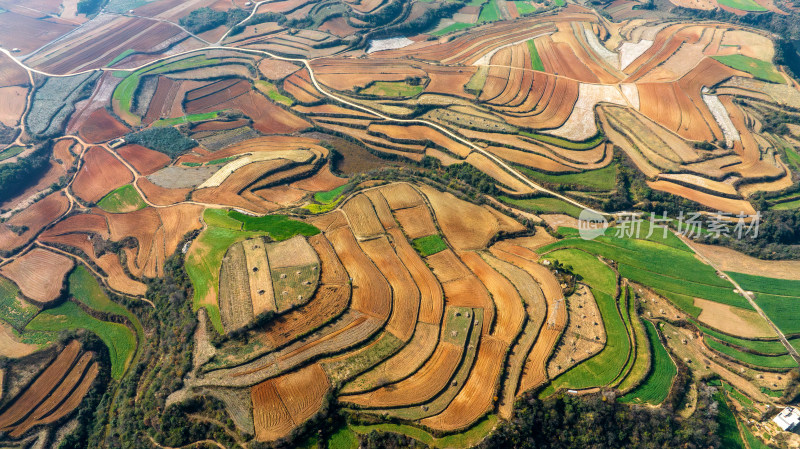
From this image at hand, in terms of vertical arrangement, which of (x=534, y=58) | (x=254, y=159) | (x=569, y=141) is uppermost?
(x=534, y=58)

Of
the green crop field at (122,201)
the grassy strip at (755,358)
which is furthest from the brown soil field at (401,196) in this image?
the grassy strip at (755,358)

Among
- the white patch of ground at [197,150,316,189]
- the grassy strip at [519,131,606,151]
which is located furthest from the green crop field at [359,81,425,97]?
the grassy strip at [519,131,606,151]

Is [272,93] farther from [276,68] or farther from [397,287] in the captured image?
[397,287]

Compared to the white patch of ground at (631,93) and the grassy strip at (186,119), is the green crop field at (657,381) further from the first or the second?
the grassy strip at (186,119)

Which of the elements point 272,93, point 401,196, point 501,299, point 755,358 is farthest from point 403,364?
point 272,93

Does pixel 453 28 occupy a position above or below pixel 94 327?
above

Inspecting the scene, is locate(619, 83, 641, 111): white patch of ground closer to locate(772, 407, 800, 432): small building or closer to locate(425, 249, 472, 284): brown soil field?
locate(425, 249, 472, 284): brown soil field
